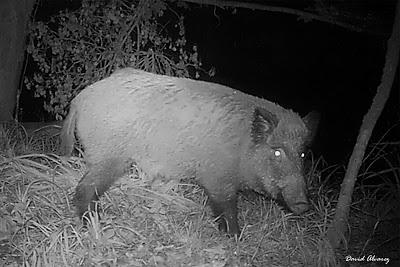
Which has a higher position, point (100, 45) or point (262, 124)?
point (100, 45)

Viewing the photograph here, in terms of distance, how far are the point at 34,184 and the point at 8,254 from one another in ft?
2.73

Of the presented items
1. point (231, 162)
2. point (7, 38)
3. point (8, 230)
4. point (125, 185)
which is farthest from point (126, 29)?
point (8, 230)

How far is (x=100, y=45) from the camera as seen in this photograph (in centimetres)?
606

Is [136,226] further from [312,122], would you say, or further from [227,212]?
[312,122]

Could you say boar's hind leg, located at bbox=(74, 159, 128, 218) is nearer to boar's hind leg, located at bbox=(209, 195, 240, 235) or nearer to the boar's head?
boar's hind leg, located at bbox=(209, 195, 240, 235)

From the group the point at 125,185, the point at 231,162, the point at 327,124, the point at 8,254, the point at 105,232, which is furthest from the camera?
the point at 327,124

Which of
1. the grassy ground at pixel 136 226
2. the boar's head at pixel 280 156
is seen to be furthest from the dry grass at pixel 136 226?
the boar's head at pixel 280 156

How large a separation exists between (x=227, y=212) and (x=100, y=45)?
2706mm

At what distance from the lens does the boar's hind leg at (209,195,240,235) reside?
13.6 ft

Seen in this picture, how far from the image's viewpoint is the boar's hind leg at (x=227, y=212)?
4160 millimetres

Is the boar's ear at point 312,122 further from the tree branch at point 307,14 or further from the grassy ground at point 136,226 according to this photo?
the tree branch at point 307,14

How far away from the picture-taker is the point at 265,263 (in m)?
3.85

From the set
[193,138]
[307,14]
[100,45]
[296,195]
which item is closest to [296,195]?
[296,195]

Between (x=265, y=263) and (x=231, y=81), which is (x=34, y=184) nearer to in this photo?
(x=265, y=263)
